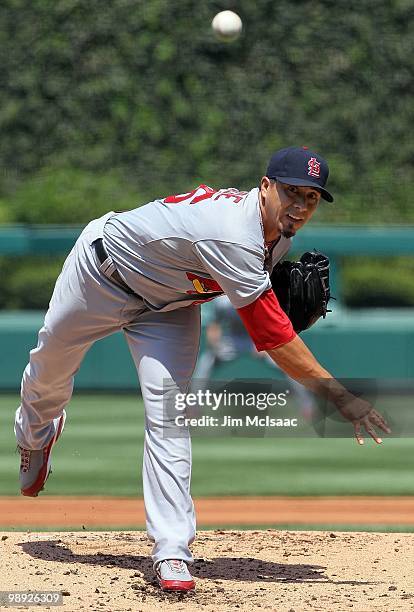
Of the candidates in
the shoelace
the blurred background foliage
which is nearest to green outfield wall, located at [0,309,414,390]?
the shoelace

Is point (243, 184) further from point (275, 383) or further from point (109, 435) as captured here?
point (275, 383)

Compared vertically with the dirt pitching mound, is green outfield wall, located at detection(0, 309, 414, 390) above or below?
above

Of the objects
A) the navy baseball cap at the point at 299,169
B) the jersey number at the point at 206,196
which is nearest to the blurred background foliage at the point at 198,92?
the jersey number at the point at 206,196

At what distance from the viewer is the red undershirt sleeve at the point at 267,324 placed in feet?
12.4

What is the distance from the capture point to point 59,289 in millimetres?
4246

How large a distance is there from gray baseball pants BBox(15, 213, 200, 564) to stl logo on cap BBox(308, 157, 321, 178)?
684 millimetres

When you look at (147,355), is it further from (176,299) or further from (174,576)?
(174,576)

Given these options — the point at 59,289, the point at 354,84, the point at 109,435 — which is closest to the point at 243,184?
the point at 354,84

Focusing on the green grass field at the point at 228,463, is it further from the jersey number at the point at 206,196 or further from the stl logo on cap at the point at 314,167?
the stl logo on cap at the point at 314,167

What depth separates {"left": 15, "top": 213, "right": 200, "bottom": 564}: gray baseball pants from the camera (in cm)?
398

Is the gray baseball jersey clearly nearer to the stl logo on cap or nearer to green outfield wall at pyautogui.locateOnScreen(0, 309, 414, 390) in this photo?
the stl logo on cap

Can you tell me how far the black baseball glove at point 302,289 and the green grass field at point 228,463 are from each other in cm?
215

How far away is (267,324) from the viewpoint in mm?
3773

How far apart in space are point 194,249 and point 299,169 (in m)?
0.40
